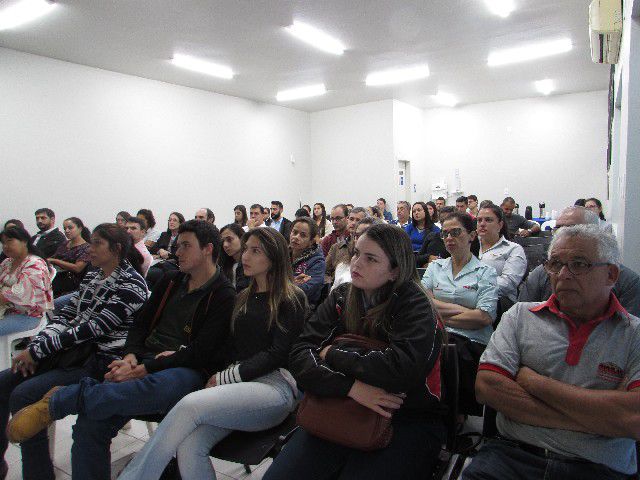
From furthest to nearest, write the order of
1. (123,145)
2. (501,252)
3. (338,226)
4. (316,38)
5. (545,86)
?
1. (545,86)
2. (123,145)
3. (316,38)
4. (338,226)
5. (501,252)

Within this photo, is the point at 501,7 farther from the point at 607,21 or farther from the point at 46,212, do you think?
the point at 46,212

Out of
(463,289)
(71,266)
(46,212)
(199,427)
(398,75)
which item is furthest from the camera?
(398,75)

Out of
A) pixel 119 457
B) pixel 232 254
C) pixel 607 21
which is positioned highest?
pixel 607 21

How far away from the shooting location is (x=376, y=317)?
1.71 m

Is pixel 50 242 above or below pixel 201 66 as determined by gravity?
below

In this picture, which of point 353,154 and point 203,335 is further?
point 353,154

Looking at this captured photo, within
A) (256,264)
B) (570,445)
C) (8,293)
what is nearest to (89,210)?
(8,293)

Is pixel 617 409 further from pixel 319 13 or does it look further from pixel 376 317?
pixel 319 13

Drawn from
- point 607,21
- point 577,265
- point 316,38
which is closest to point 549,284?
point 577,265

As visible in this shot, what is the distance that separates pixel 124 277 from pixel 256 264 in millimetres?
794

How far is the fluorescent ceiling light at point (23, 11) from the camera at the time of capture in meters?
5.31

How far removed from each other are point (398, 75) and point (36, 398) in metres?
8.40

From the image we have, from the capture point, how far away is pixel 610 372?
1383 mm

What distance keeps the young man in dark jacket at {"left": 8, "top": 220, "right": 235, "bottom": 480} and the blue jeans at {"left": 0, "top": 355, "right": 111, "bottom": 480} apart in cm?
16
